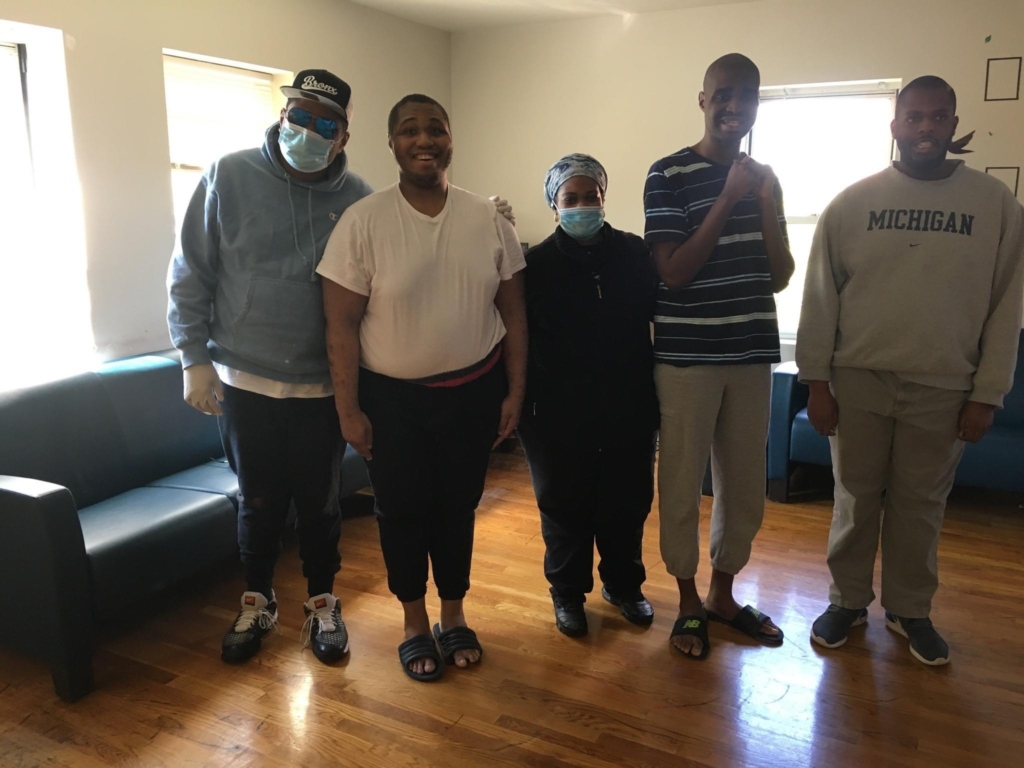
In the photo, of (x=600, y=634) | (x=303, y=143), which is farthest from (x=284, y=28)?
(x=600, y=634)

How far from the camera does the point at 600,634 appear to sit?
2332 mm

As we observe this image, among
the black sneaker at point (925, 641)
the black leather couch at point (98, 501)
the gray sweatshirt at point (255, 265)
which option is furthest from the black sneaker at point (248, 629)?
the black sneaker at point (925, 641)

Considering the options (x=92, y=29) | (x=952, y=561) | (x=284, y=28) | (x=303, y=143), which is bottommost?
(x=952, y=561)

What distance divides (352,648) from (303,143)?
139cm

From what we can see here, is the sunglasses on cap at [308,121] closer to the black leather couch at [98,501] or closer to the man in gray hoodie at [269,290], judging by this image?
the man in gray hoodie at [269,290]

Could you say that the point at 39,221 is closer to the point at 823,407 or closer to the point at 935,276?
the point at 823,407

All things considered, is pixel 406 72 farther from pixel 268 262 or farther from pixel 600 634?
pixel 600 634

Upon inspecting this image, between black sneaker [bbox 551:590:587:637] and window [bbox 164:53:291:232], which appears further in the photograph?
window [bbox 164:53:291:232]

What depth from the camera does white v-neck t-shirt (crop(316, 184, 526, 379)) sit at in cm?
186

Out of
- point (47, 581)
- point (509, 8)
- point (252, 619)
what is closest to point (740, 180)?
point (252, 619)

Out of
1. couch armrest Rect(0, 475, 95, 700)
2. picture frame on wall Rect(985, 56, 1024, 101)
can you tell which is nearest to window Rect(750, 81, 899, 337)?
picture frame on wall Rect(985, 56, 1024, 101)

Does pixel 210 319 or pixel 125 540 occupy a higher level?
pixel 210 319

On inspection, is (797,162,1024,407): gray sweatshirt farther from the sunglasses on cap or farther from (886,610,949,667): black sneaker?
the sunglasses on cap

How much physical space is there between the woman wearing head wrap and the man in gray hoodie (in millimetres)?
552
